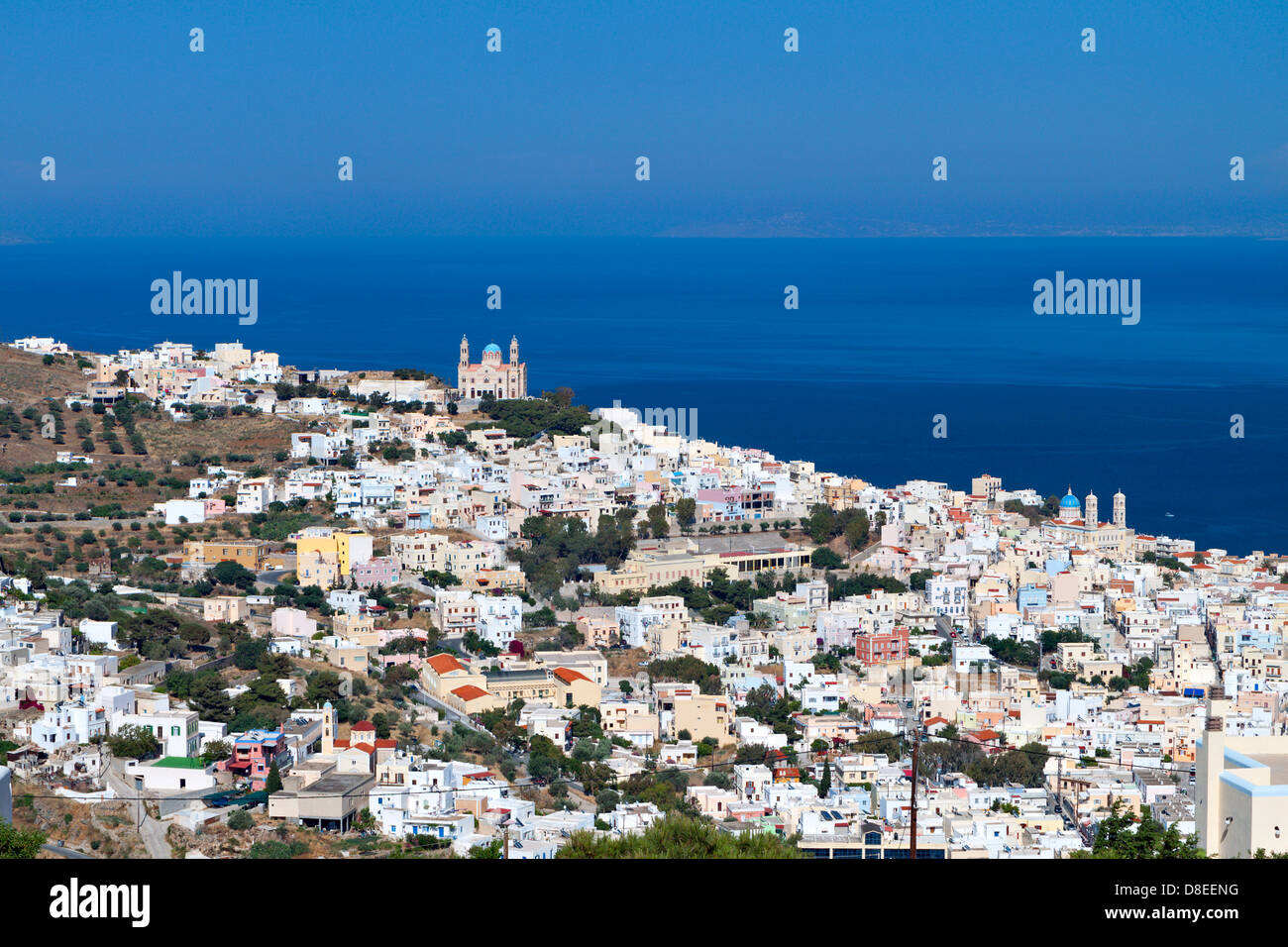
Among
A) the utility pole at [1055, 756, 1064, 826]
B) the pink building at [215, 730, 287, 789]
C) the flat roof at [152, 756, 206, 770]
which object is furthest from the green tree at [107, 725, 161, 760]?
the utility pole at [1055, 756, 1064, 826]

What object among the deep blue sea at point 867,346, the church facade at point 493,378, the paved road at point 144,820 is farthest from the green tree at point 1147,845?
the church facade at point 493,378

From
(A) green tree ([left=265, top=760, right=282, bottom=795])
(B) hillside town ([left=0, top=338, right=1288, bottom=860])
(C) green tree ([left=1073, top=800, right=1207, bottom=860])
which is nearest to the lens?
(C) green tree ([left=1073, top=800, right=1207, bottom=860])

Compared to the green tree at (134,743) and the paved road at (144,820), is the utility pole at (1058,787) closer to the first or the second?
the paved road at (144,820)

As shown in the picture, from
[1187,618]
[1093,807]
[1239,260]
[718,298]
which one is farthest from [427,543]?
[1239,260]

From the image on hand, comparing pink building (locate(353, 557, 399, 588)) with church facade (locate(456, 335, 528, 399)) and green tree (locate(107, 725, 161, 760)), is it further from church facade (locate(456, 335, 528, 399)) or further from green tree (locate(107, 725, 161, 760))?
church facade (locate(456, 335, 528, 399))

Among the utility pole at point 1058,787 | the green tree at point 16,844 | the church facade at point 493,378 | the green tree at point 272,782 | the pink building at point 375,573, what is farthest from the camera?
the church facade at point 493,378

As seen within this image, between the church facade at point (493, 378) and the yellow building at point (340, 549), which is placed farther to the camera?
the church facade at point (493, 378)
